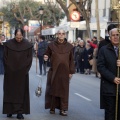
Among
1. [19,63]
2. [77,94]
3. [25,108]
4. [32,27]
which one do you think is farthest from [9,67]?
[32,27]

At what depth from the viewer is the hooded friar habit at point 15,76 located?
1016 centimetres

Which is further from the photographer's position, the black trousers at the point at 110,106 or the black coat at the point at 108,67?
the black trousers at the point at 110,106

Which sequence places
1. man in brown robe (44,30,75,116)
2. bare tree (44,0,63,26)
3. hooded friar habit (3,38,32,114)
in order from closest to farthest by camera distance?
hooded friar habit (3,38,32,114)
man in brown robe (44,30,75,116)
bare tree (44,0,63,26)

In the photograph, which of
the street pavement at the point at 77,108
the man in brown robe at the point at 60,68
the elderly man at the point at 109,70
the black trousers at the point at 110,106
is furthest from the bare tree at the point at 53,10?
the black trousers at the point at 110,106

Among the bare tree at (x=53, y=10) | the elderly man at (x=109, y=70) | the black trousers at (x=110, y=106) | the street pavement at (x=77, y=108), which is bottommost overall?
the street pavement at (x=77, y=108)

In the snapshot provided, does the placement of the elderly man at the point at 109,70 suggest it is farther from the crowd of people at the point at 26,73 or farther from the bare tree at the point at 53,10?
the bare tree at the point at 53,10

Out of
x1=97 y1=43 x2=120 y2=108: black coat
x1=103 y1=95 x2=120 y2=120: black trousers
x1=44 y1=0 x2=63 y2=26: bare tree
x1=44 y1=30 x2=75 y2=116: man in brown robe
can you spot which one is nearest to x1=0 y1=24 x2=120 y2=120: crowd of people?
x1=44 y1=30 x2=75 y2=116: man in brown robe

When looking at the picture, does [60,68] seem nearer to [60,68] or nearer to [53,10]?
[60,68]

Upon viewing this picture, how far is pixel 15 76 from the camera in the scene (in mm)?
10156

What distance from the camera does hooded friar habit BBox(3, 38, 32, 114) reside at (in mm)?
10156

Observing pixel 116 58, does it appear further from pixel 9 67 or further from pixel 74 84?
pixel 74 84

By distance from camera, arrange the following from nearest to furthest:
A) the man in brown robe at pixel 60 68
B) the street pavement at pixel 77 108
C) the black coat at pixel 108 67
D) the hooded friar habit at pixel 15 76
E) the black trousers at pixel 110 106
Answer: the black coat at pixel 108 67, the black trousers at pixel 110 106, the hooded friar habit at pixel 15 76, the street pavement at pixel 77 108, the man in brown robe at pixel 60 68

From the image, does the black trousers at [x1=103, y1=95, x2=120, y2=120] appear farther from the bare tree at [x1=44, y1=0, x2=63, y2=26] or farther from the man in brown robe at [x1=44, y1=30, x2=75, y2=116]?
the bare tree at [x1=44, y1=0, x2=63, y2=26]

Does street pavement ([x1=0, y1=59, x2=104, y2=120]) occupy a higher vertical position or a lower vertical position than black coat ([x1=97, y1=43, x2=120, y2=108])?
lower
